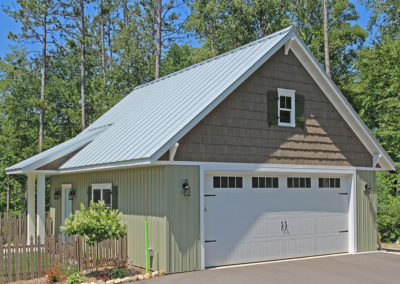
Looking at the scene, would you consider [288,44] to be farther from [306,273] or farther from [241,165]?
[306,273]

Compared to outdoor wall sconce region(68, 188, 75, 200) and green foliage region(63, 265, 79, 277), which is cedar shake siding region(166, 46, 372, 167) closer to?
green foliage region(63, 265, 79, 277)

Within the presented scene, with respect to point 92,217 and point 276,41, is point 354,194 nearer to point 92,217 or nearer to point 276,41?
point 276,41

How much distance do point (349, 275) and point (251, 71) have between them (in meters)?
5.58

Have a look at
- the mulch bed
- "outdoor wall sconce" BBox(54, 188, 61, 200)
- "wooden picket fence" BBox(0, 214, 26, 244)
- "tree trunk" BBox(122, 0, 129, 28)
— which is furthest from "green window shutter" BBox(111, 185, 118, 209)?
"tree trunk" BBox(122, 0, 129, 28)

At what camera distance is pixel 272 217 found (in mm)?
13164

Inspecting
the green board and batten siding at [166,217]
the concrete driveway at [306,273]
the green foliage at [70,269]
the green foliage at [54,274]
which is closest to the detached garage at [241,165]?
the green board and batten siding at [166,217]

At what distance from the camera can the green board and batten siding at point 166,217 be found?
1109 centimetres

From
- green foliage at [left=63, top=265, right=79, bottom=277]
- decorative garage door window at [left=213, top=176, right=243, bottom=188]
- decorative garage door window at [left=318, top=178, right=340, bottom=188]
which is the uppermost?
decorative garage door window at [left=213, top=176, right=243, bottom=188]

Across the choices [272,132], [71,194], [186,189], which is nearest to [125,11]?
[71,194]

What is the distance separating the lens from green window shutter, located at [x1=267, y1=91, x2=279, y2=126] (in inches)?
517

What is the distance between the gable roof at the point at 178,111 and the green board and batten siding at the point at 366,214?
2.78 ft

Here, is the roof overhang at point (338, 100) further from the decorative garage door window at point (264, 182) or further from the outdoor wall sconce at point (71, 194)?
the outdoor wall sconce at point (71, 194)

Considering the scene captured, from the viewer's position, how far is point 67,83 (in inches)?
1515

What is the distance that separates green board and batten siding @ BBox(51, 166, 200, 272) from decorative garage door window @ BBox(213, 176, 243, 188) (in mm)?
778
